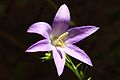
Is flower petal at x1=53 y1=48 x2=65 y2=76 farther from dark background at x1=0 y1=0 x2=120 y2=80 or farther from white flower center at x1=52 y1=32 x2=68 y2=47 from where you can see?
dark background at x1=0 y1=0 x2=120 y2=80

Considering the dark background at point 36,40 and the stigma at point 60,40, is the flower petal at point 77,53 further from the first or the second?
the dark background at point 36,40

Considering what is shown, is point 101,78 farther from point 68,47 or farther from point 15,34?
point 68,47

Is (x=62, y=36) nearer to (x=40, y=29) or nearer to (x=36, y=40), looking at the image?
(x=40, y=29)

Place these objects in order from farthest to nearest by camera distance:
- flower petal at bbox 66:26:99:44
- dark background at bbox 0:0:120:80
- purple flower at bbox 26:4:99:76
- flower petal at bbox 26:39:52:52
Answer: dark background at bbox 0:0:120:80, flower petal at bbox 66:26:99:44, purple flower at bbox 26:4:99:76, flower petal at bbox 26:39:52:52

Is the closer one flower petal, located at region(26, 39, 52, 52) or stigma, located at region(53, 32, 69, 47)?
flower petal, located at region(26, 39, 52, 52)

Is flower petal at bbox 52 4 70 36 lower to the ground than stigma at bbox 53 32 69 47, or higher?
higher

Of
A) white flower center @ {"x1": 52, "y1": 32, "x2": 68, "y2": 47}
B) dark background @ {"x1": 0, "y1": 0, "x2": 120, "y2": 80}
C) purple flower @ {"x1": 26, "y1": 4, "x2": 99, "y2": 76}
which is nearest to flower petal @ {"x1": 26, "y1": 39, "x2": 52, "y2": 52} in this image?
purple flower @ {"x1": 26, "y1": 4, "x2": 99, "y2": 76}

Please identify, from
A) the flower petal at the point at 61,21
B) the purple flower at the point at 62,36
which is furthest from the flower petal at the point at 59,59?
the flower petal at the point at 61,21

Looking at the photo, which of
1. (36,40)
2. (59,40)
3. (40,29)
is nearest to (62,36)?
(59,40)
